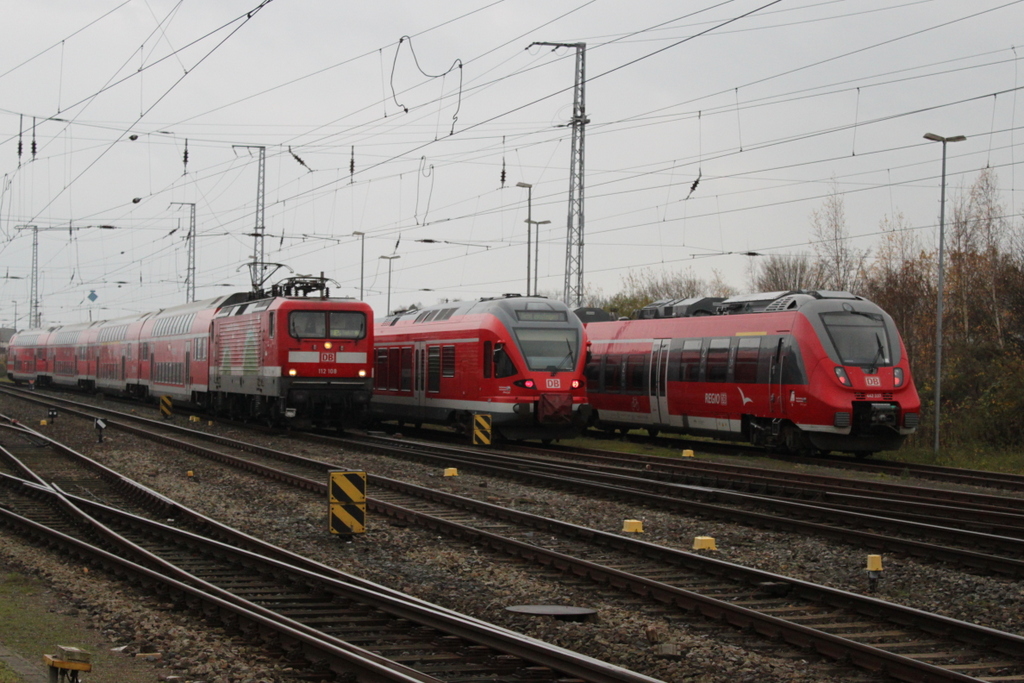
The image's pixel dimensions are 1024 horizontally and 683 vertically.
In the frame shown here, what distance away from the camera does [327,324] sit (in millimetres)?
27359

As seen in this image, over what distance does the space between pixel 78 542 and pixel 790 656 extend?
7.98m

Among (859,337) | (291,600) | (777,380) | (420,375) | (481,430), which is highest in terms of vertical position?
(859,337)

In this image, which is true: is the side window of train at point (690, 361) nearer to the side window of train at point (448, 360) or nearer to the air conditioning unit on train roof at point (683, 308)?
the air conditioning unit on train roof at point (683, 308)

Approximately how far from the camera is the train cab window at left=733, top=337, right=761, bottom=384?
23.1m

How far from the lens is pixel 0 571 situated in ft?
36.8

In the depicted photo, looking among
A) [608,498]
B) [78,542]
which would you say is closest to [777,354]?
[608,498]

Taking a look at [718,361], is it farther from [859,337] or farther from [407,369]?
[407,369]

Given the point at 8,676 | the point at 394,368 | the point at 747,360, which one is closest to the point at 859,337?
the point at 747,360

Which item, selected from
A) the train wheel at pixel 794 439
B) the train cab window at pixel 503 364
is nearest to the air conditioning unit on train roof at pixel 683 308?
the train wheel at pixel 794 439

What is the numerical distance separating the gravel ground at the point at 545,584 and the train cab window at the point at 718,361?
8.22 metres

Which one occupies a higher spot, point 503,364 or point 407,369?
point 503,364

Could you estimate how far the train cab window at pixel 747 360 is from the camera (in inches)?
910

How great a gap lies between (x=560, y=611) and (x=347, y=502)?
444 centimetres

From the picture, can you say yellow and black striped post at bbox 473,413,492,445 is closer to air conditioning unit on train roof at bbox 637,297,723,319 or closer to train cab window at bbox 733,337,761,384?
train cab window at bbox 733,337,761,384
